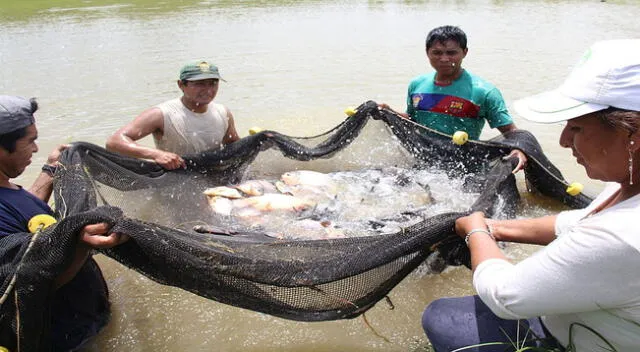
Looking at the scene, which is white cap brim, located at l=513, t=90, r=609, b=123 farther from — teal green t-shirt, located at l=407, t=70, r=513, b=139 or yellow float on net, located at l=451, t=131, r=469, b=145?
teal green t-shirt, located at l=407, t=70, r=513, b=139

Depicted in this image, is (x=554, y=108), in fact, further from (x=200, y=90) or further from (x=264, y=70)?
(x=264, y=70)

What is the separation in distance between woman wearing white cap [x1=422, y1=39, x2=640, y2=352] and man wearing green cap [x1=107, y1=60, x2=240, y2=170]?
10.2 feet

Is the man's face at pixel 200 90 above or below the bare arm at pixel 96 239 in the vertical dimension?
above

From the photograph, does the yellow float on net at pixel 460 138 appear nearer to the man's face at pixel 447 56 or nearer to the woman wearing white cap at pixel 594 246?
the man's face at pixel 447 56

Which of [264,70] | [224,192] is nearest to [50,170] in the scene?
[224,192]

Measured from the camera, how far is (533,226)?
2189mm

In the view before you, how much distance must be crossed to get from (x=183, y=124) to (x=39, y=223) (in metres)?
2.21

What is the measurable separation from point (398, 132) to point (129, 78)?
23.5ft

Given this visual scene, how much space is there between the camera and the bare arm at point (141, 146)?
3955 mm

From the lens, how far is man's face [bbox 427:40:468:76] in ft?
14.5

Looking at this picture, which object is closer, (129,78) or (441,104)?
(441,104)

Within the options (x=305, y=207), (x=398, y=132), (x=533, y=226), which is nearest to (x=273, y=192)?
(x=305, y=207)

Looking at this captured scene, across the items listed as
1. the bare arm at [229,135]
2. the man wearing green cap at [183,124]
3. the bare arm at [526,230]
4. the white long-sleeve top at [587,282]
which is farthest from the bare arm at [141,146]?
the white long-sleeve top at [587,282]

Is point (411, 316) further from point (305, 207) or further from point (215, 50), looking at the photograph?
point (215, 50)
